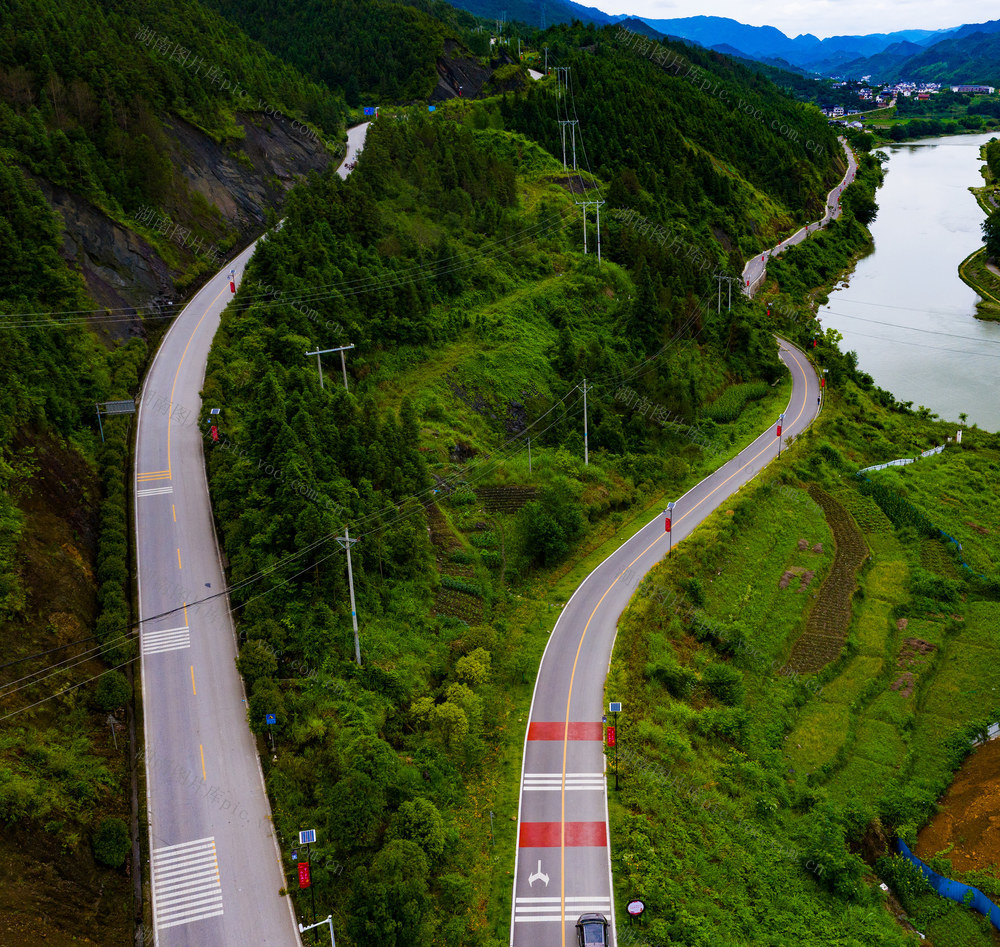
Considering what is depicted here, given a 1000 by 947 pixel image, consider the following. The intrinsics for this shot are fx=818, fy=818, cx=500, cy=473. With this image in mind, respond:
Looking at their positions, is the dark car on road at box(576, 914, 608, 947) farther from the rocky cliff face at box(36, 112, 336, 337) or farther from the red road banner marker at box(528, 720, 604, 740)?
the rocky cliff face at box(36, 112, 336, 337)

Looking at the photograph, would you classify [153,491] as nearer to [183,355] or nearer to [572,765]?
[183,355]

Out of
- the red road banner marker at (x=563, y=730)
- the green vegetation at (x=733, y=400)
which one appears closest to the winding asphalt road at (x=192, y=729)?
the red road banner marker at (x=563, y=730)

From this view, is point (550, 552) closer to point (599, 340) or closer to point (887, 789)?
point (887, 789)

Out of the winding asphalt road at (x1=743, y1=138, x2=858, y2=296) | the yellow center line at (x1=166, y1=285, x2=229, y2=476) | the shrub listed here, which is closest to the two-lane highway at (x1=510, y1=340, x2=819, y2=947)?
the shrub

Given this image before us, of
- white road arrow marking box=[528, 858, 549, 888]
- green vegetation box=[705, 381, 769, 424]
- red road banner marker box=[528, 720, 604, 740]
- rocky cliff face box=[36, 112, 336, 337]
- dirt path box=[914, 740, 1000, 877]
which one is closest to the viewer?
white road arrow marking box=[528, 858, 549, 888]

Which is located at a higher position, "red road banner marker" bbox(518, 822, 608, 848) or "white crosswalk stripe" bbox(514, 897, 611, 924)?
"red road banner marker" bbox(518, 822, 608, 848)

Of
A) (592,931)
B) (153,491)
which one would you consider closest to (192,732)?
(153,491)
